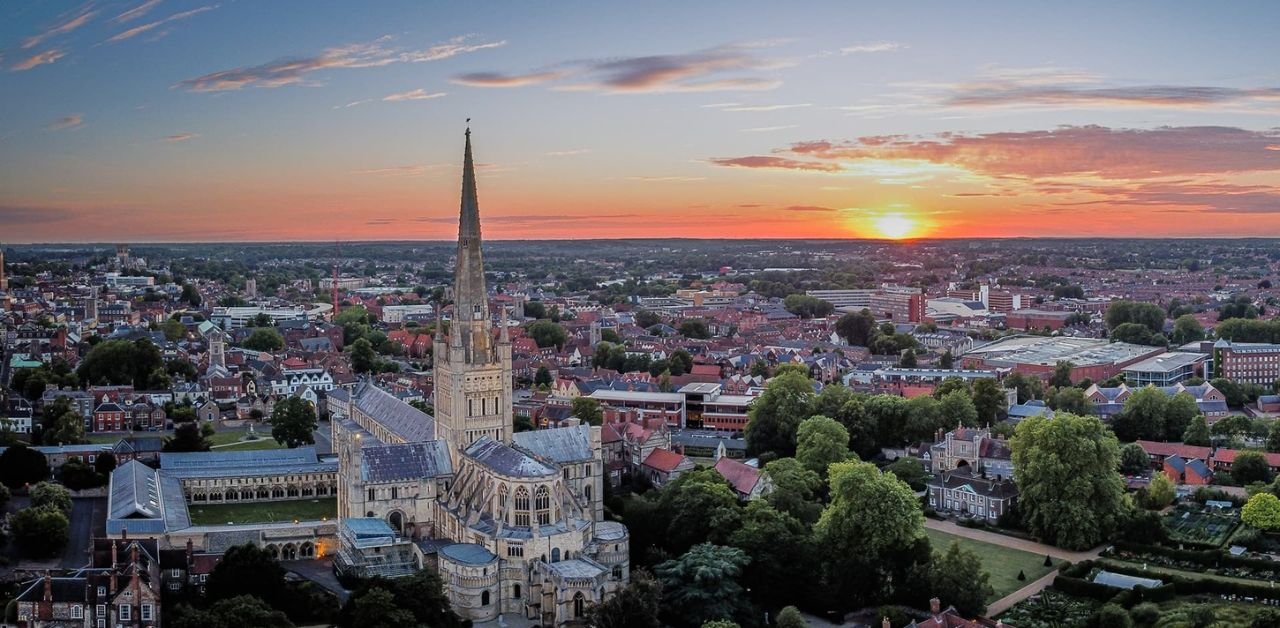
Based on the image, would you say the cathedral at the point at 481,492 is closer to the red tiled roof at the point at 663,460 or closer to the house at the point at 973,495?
the red tiled roof at the point at 663,460

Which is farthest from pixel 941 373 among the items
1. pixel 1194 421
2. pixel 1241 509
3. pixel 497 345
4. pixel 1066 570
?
pixel 497 345

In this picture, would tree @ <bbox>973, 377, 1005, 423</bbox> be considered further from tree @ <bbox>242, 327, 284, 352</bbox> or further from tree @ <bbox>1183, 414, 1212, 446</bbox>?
tree @ <bbox>242, 327, 284, 352</bbox>

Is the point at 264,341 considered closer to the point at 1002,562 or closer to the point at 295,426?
the point at 295,426

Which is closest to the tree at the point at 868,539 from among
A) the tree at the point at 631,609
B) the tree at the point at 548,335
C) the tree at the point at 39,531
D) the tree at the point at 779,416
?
the tree at the point at 631,609

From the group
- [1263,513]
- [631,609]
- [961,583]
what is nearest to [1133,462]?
[1263,513]

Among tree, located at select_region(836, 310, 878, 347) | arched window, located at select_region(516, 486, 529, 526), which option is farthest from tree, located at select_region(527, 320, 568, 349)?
arched window, located at select_region(516, 486, 529, 526)

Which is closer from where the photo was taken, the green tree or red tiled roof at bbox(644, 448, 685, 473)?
red tiled roof at bbox(644, 448, 685, 473)
